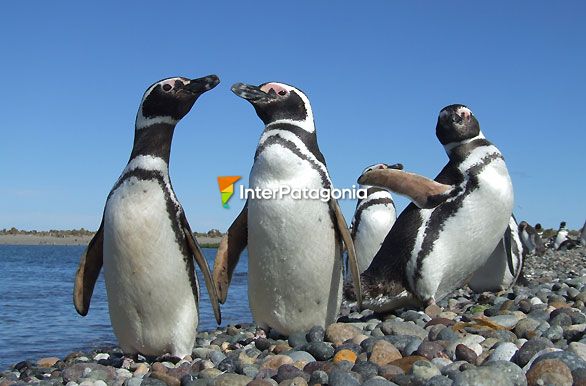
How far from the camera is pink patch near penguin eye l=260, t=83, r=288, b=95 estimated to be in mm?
5125

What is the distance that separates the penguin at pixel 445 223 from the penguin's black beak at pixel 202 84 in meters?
1.86

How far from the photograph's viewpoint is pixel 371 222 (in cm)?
939

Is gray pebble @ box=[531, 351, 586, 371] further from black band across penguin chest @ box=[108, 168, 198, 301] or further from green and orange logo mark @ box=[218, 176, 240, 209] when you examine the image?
green and orange logo mark @ box=[218, 176, 240, 209]

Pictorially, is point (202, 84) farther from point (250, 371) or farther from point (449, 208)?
point (449, 208)

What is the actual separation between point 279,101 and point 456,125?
1998mm

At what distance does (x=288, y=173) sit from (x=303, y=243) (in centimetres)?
49

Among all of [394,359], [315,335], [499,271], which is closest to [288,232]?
[315,335]

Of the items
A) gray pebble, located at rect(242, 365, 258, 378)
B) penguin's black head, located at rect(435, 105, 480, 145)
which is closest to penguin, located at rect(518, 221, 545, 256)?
penguin's black head, located at rect(435, 105, 480, 145)

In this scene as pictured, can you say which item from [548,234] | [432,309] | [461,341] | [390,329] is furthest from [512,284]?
[548,234]

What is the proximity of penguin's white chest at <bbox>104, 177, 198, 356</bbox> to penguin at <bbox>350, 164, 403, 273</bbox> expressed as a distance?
4.70m

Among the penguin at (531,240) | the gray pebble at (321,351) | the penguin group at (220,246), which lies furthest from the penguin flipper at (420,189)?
the penguin at (531,240)

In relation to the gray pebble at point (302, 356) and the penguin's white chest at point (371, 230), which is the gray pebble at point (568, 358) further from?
the penguin's white chest at point (371, 230)

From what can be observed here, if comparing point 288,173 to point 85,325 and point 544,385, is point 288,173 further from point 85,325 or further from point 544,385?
point 85,325

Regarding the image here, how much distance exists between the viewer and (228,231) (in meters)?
5.29
